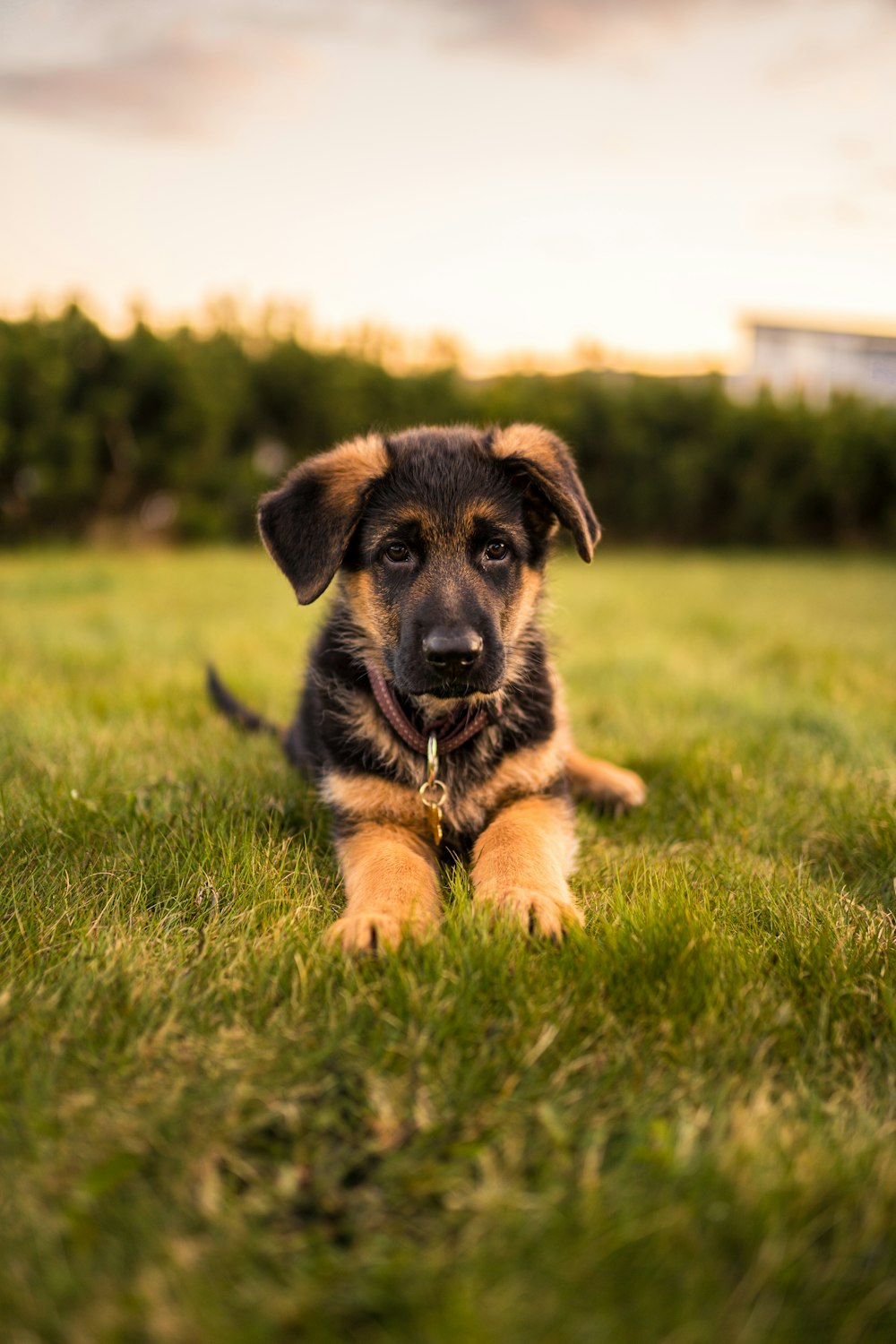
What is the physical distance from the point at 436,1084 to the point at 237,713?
10.3ft

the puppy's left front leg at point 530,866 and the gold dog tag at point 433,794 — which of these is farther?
the gold dog tag at point 433,794

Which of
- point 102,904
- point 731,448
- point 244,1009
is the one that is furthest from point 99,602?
point 731,448

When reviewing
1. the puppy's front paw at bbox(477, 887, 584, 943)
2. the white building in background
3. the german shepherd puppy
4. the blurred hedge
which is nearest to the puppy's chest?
the german shepherd puppy

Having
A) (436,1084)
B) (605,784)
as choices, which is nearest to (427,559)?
(605,784)

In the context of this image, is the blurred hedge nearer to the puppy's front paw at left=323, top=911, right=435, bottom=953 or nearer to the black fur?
the black fur

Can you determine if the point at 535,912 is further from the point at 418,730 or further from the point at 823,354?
the point at 823,354

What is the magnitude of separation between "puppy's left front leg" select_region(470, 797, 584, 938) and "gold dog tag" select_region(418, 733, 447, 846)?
0.15 m

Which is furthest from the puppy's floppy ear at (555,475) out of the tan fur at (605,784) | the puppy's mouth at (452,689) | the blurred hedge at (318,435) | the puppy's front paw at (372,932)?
the blurred hedge at (318,435)

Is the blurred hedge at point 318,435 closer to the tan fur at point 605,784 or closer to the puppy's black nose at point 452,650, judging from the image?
the tan fur at point 605,784

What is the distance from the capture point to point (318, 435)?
1714cm

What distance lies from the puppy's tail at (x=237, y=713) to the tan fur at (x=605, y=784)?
1520 millimetres

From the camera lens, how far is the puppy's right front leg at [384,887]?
7.53 feet

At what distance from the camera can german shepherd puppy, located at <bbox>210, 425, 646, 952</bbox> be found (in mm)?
2947

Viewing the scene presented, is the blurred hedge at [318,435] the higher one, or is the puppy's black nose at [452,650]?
the blurred hedge at [318,435]
